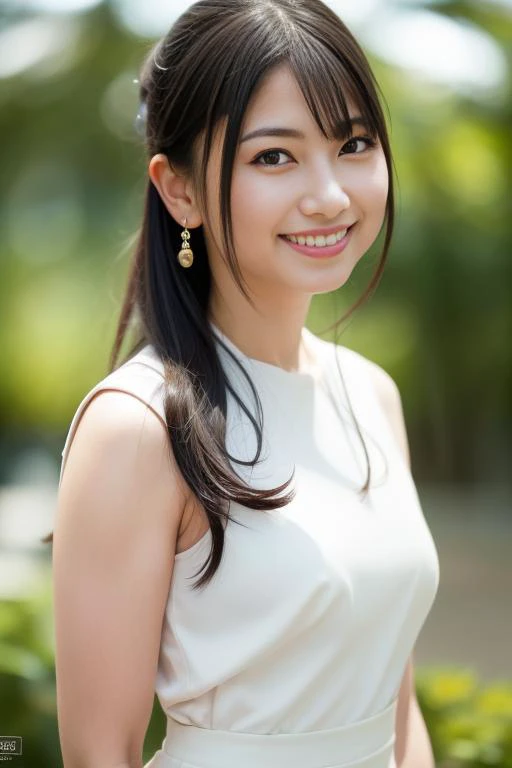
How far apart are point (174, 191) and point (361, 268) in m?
4.66

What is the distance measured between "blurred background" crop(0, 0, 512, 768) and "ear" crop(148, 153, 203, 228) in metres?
4.48

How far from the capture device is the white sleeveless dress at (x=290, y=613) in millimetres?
1487

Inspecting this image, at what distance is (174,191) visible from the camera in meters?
1.65

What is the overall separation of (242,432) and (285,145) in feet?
1.34

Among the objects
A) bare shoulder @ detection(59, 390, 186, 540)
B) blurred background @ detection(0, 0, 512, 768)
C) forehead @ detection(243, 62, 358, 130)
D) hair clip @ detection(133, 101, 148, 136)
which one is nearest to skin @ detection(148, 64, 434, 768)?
forehead @ detection(243, 62, 358, 130)

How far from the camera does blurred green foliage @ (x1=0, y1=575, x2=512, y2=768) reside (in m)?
2.54

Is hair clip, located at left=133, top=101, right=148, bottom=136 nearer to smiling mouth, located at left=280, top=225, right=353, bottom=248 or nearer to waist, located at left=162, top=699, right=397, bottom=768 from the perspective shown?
smiling mouth, located at left=280, top=225, right=353, bottom=248

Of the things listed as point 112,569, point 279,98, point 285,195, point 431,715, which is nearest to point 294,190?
point 285,195

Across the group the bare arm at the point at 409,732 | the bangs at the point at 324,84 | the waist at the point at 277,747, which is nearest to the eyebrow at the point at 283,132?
the bangs at the point at 324,84

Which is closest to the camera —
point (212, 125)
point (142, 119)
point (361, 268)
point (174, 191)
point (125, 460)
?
point (125, 460)

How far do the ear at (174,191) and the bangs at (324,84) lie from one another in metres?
0.24

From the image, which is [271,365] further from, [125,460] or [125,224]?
[125,224]

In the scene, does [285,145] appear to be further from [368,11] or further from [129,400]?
[368,11]

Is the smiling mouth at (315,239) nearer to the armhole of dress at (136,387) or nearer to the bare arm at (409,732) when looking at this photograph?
the armhole of dress at (136,387)
